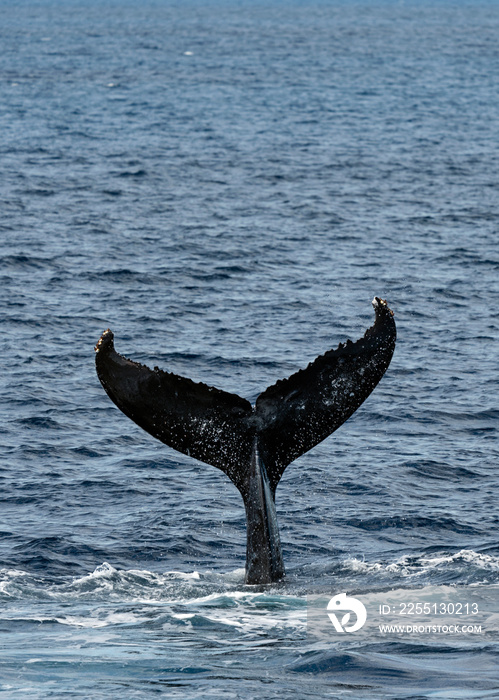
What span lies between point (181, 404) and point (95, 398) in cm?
996

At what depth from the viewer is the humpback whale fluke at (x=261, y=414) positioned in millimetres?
11516

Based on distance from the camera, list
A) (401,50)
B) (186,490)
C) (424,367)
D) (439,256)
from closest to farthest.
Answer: (186,490), (424,367), (439,256), (401,50)

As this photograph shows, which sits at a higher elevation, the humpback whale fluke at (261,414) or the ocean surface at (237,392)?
the humpback whale fluke at (261,414)

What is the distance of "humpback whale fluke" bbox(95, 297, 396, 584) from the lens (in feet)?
37.8

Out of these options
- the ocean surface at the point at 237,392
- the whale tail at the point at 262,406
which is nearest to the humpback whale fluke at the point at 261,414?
the whale tail at the point at 262,406

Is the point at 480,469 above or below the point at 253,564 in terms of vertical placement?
below

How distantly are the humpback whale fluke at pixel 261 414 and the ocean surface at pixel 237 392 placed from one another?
3.61 ft

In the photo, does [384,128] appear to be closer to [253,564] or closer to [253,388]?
[253,388]

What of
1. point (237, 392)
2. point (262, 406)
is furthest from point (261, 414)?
point (237, 392)

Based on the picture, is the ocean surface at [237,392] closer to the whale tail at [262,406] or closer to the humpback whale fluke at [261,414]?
the humpback whale fluke at [261,414]

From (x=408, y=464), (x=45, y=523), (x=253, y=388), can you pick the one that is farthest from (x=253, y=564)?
(x=253, y=388)

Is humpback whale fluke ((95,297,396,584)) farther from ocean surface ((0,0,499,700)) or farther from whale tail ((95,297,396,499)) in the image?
ocean surface ((0,0,499,700))

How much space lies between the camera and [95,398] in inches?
842

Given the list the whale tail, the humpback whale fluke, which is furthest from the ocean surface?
the whale tail
